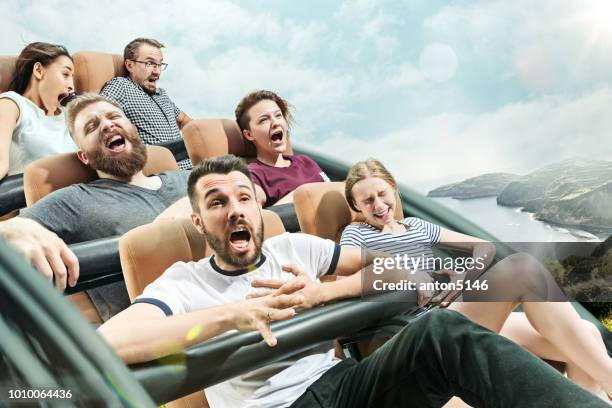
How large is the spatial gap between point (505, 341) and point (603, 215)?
1030 millimetres

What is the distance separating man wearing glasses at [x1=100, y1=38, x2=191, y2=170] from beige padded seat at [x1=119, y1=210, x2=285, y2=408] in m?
0.65

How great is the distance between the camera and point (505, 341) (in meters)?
0.61

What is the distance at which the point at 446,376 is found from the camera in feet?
2.09

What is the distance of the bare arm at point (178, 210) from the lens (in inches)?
37.0

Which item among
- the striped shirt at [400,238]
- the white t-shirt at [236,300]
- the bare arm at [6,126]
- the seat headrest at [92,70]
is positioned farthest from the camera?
the seat headrest at [92,70]

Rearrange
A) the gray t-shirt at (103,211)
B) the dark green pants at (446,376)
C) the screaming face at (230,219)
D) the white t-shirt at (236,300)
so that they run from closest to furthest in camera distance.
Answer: the dark green pants at (446,376) < the white t-shirt at (236,300) < the screaming face at (230,219) < the gray t-shirt at (103,211)

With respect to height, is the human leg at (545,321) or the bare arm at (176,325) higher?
the bare arm at (176,325)

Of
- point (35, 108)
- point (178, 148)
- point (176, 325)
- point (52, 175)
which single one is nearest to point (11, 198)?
point (52, 175)

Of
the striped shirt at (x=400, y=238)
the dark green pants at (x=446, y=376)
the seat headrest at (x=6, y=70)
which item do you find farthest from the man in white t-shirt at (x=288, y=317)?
the seat headrest at (x=6, y=70)

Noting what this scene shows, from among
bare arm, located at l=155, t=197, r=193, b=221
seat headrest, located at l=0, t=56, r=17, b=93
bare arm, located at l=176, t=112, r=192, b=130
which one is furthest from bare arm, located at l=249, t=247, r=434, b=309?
seat headrest, located at l=0, t=56, r=17, b=93

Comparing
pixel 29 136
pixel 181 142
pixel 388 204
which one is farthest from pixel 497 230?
pixel 29 136

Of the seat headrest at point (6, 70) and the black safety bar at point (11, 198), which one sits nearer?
the black safety bar at point (11, 198)

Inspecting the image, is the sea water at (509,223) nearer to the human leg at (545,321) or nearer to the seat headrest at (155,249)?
the human leg at (545,321)

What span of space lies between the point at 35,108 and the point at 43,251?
755mm
